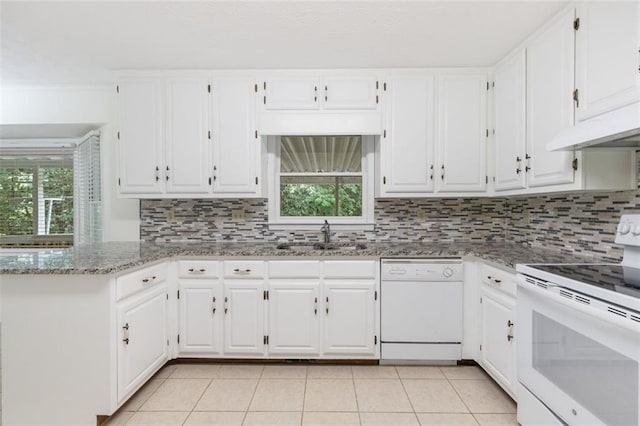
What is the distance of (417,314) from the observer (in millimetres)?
2502

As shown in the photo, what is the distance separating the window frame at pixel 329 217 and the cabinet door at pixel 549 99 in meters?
1.25

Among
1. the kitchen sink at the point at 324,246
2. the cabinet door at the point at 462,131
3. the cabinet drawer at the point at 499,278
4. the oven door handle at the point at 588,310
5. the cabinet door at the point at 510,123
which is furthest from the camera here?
the kitchen sink at the point at 324,246

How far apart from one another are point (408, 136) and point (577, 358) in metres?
1.81

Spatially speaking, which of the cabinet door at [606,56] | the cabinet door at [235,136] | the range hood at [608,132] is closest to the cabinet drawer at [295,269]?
the cabinet door at [235,136]

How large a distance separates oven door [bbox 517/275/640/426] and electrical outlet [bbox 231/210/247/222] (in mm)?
2174

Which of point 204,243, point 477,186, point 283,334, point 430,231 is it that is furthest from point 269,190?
point 477,186

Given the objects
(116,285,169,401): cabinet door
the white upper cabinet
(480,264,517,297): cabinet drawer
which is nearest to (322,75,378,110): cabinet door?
the white upper cabinet

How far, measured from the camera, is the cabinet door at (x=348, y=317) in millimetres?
2508

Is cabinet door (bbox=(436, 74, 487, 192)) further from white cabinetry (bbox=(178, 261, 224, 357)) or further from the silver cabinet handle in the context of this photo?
the silver cabinet handle

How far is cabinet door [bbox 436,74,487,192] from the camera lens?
8.79 feet

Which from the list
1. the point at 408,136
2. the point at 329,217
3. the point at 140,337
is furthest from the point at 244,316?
the point at 408,136

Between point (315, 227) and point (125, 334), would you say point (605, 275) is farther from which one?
point (125, 334)

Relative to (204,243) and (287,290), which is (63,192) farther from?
(287,290)

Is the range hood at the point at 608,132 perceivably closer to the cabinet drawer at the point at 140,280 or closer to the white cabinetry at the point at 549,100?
the white cabinetry at the point at 549,100
